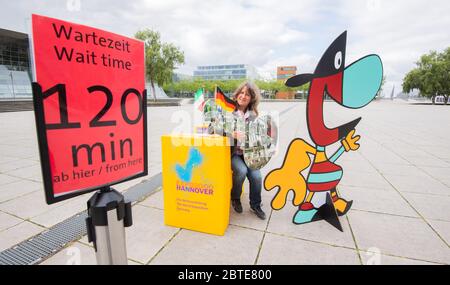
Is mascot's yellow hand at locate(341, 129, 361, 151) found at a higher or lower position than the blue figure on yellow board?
higher

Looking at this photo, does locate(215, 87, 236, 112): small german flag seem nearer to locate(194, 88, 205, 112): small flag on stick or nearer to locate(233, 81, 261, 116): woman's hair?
locate(233, 81, 261, 116): woman's hair

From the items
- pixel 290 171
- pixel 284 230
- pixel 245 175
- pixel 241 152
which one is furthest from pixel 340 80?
pixel 284 230

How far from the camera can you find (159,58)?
1080 inches

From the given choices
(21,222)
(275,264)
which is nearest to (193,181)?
(275,264)

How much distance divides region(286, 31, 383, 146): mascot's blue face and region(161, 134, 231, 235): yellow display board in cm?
97

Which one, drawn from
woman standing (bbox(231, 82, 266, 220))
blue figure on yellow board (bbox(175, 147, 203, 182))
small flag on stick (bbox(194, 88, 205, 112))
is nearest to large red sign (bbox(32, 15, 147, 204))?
blue figure on yellow board (bbox(175, 147, 203, 182))

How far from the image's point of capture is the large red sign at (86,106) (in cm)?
92

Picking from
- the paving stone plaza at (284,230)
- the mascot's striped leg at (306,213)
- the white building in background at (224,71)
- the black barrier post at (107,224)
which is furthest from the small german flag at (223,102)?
the white building in background at (224,71)

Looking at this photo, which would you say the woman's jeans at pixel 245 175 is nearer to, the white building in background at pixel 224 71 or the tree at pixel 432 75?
the tree at pixel 432 75

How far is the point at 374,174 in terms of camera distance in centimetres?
440

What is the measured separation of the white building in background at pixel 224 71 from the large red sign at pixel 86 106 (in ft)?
308

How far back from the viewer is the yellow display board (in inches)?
93.9
